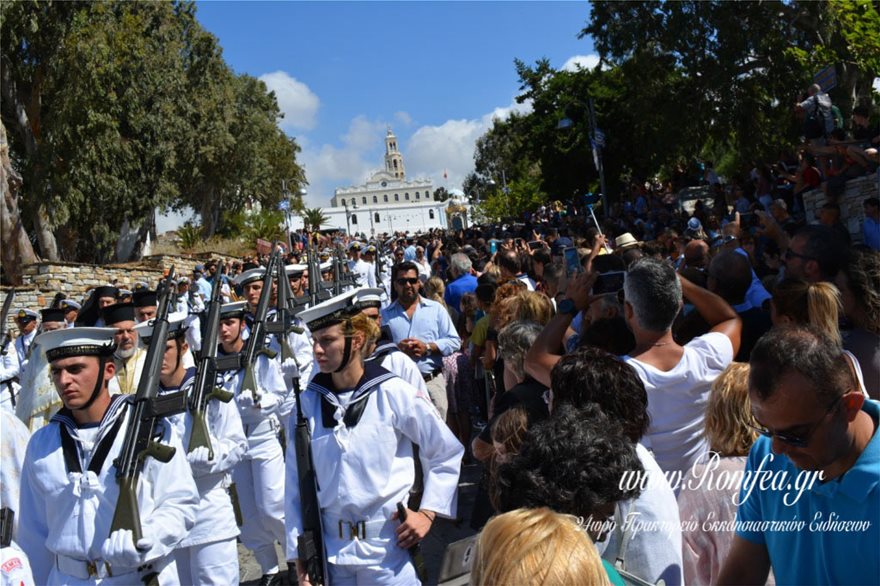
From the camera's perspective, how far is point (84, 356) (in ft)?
12.9

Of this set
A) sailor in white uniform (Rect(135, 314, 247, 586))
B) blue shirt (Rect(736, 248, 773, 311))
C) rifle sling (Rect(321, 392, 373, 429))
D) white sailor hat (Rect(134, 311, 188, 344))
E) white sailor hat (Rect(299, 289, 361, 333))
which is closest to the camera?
rifle sling (Rect(321, 392, 373, 429))

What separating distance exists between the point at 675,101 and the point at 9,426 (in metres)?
20.7

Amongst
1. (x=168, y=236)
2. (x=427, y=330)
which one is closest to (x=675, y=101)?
(x=427, y=330)

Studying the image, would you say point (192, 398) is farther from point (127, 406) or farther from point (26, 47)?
point (26, 47)

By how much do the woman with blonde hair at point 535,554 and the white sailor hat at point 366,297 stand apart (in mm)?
2763

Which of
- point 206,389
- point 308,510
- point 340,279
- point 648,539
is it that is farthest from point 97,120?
point 648,539

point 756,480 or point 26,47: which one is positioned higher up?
point 26,47

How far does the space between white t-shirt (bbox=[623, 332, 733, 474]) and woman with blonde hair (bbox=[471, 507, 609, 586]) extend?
1610 mm

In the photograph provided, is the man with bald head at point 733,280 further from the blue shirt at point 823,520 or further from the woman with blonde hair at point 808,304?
the blue shirt at point 823,520

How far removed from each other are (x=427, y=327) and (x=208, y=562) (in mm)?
3301

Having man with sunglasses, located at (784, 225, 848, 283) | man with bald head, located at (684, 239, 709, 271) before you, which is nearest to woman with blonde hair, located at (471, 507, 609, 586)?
man with sunglasses, located at (784, 225, 848, 283)

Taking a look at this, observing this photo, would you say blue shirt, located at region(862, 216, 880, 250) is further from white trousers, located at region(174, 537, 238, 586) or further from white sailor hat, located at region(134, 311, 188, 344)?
white trousers, located at region(174, 537, 238, 586)

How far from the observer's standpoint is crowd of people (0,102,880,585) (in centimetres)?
223

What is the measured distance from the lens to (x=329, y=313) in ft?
13.9
